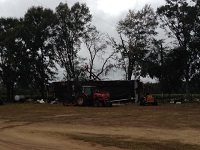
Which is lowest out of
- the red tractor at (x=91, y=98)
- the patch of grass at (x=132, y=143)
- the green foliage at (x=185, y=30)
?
the patch of grass at (x=132, y=143)

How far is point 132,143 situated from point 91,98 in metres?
25.5

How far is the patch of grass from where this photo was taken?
435 inches

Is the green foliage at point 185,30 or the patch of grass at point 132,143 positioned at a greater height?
the green foliage at point 185,30

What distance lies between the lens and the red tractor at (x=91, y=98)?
36.8m

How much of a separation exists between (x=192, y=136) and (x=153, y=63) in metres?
38.2

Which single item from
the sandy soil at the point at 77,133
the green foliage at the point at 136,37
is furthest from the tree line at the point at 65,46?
the sandy soil at the point at 77,133

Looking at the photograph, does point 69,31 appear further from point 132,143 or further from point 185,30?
point 132,143

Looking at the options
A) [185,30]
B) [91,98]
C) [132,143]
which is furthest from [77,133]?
[185,30]

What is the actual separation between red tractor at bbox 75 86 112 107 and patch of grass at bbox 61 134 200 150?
23.1m

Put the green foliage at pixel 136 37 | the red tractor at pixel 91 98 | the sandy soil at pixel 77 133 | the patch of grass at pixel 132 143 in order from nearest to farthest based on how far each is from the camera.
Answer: the patch of grass at pixel 132 143 → the sandy soil at pixel 77 133 → the red tractor at pixel 91 98 → the green foliage at pixel 136 37

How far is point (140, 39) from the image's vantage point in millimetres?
54688

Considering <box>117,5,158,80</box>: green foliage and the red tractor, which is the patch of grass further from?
<box>117,5,158,80</box>: green foliage

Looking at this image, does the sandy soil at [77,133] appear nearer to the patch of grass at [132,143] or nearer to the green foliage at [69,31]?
the patch of grass at [132,143]

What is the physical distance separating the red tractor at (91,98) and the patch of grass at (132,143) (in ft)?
75.6
